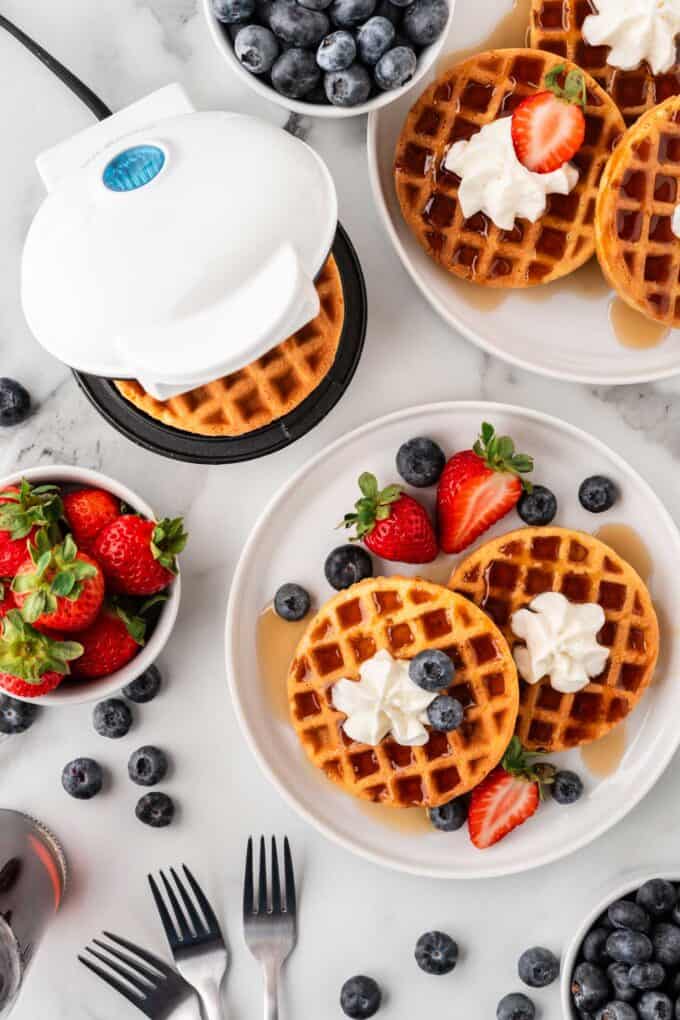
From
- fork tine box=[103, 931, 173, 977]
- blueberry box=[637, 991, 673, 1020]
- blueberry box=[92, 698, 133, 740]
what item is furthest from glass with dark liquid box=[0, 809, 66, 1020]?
blueberry box=[637, 991, 673, 1020]

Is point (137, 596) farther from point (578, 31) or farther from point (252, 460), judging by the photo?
point (578, 31)

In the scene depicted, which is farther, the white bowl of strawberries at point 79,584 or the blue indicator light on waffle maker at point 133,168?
the white bowl of strawberries at point 79,584

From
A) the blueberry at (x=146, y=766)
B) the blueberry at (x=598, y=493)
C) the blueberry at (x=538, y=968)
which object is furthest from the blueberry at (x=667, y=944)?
the blueberry at (x=146, y=766)

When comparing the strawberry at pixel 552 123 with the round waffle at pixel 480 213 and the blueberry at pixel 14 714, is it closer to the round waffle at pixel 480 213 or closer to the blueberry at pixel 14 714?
the round waffle at pixel 480 213

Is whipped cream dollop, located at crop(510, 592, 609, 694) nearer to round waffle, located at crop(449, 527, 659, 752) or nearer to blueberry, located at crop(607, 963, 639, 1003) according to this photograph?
round waffle, located at crop(449, 527, 659, 752)

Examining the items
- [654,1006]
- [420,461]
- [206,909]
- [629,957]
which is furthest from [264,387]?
[654,1006]
